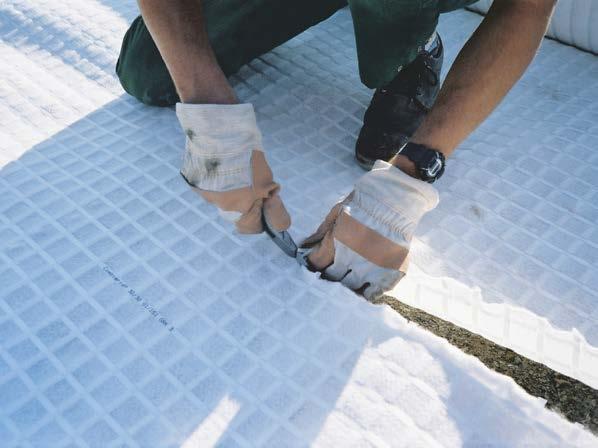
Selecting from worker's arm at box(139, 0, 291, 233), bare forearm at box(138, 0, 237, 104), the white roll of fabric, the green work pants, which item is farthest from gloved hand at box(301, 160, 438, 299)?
the white roll of fabric

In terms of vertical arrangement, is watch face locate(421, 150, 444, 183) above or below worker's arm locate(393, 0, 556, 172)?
below

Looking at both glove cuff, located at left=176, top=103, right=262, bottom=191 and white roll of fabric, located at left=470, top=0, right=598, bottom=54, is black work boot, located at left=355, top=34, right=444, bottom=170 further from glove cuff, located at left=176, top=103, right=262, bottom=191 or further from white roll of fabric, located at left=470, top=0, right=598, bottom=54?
white roll of fabric, located at left=470, top=0, right=598, bottom=54

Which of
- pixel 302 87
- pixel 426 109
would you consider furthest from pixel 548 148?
pixel 302 87

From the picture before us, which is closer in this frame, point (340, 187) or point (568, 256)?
point (568, 256)

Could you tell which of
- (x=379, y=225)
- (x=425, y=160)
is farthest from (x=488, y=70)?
(x=379, y=225)

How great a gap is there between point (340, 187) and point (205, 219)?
11.2 inches

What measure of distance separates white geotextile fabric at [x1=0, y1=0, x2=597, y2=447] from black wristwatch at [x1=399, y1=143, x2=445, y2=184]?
0.65ft

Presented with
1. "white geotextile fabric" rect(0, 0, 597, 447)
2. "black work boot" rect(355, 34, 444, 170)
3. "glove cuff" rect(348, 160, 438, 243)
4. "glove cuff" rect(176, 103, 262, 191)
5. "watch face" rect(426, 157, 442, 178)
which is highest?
"glove cuff" rect(176, 103, 262, 191)

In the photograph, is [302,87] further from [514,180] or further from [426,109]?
[514,180]

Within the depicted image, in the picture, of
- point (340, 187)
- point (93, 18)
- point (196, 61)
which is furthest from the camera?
point (93, 18)

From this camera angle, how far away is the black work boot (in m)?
1.20

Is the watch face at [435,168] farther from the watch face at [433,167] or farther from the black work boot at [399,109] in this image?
the black work boot at [399,109]

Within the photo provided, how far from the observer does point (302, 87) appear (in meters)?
1.42

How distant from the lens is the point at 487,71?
3.04 ft
